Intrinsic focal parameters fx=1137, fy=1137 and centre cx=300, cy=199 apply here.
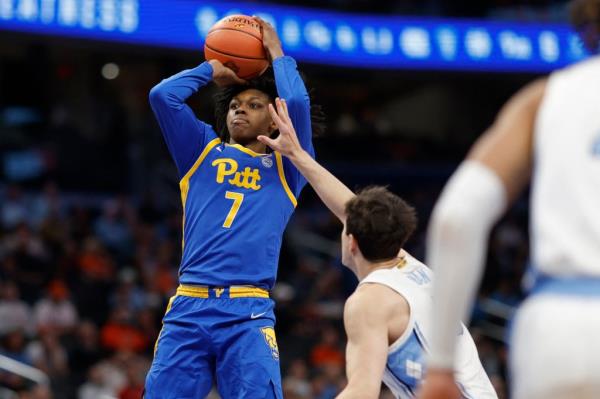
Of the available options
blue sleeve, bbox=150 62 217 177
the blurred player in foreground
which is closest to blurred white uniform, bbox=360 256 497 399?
the blurred player in foreground

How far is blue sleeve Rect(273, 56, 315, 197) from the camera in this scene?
553 centimetres

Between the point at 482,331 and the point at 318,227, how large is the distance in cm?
394

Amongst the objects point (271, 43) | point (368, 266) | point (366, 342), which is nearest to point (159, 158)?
point (271, 43)

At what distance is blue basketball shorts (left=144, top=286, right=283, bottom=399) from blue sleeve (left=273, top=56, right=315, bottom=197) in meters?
0.71

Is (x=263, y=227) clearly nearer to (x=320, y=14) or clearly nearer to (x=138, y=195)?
(x=320, y=14)

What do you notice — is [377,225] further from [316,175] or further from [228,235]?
[228,235]

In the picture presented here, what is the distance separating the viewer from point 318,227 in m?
18.2

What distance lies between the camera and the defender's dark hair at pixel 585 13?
2.69 metres

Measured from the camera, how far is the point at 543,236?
2.54 metres

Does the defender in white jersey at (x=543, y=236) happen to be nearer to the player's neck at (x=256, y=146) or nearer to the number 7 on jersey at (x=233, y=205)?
the number 7 on jersey at (x=233, y=205)

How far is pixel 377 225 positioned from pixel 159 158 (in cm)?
1489

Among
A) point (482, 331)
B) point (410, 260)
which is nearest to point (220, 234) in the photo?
point (410, 260)

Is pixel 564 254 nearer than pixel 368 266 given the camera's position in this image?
Yes

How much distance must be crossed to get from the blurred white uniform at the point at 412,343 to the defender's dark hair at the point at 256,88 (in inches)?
65.5
